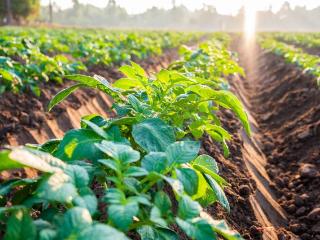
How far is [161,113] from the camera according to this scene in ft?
8.11

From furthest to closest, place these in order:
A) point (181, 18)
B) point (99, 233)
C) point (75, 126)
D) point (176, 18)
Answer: point (181, 18)
point (176, 18)
point (75, 126)
point (99, 233)

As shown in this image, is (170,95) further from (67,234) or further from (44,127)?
(44,127)

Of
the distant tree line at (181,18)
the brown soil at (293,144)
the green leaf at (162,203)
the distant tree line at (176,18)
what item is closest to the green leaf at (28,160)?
the green leaf at (162,203)

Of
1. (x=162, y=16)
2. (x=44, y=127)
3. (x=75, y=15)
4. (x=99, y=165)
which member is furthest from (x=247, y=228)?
(x=162, y=16)

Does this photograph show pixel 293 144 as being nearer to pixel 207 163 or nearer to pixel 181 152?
pixel 207 163

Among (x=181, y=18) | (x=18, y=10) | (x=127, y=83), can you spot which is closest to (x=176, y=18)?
(x=181, y=18)

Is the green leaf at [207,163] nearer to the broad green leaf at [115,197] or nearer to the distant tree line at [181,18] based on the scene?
the broad green leaf at [115,197]

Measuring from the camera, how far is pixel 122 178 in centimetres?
158

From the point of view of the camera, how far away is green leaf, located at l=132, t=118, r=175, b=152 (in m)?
1.94

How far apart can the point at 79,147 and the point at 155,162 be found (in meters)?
0.29

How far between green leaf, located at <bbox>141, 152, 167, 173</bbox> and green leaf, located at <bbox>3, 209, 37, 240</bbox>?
481 millimetres

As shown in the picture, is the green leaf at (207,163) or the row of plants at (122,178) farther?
the green leaf at (207,163)

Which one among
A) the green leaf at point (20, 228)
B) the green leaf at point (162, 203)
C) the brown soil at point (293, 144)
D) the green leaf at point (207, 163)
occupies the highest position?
the green leaf at point (20, 228)

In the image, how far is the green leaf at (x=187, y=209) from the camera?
1460 mm
